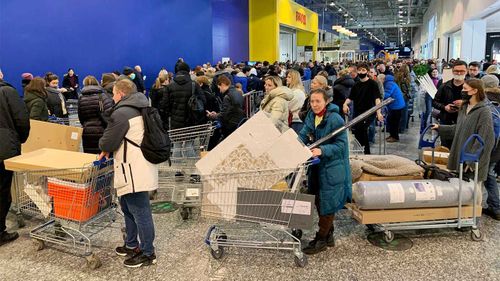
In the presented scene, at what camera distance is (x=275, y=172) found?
10.7 feet

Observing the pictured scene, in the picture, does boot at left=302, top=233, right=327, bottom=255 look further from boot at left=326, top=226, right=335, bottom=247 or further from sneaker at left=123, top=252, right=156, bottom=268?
sneaker at left=123, top=252, right=156, bottom=268

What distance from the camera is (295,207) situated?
3293mm

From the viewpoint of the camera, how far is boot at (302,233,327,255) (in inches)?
145

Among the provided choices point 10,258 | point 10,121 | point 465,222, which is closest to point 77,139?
point 10,121

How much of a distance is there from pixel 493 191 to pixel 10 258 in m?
4.80

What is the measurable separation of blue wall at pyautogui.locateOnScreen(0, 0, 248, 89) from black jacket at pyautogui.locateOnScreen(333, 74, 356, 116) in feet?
20.8

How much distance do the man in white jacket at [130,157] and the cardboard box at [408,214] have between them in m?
1.88

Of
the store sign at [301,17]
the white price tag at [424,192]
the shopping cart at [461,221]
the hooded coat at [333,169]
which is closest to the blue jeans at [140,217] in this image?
the hooded coat at [333,169]

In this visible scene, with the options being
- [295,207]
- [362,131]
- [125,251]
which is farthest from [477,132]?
[125,251]

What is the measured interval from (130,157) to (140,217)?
0.51 meters

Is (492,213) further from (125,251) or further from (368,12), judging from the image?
(368,12)

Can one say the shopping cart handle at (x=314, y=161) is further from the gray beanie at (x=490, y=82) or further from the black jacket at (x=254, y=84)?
the black jacket at (x=254, y=84)

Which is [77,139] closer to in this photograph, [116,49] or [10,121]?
[10,121]

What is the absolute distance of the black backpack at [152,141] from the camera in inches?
129
